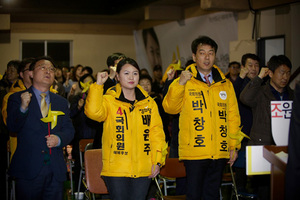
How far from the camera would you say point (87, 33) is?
15.3 metres

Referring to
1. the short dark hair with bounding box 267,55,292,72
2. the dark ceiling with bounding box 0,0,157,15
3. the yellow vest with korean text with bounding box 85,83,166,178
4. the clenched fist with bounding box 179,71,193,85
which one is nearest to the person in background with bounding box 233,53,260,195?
the short dark hair with bounding box 267,55,292,72

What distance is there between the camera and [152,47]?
14031mm

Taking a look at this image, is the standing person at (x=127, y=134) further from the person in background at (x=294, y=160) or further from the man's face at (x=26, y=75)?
the man's face at (x=26, y=75)

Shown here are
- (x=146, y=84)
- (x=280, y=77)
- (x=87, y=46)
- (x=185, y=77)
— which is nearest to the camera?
(x=185, y=77)

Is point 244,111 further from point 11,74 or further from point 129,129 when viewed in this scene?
point 11,74

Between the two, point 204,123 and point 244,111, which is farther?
point 244,111

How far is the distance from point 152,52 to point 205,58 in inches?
381

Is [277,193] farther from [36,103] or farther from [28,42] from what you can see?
[28,42]

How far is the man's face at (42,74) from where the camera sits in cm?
402

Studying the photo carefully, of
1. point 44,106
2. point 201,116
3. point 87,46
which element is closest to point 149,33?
point 87,46

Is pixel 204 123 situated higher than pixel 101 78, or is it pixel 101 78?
pixel 101 78

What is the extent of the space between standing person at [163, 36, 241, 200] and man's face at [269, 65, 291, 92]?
76cm

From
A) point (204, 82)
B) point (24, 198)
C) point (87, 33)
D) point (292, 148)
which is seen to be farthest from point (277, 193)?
point (87, 33)

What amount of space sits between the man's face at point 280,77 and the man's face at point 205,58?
912 mm
